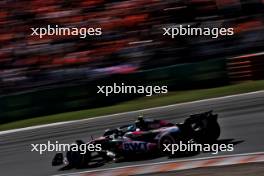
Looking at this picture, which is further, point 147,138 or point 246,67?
point 246,67

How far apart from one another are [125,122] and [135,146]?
4.10 metres

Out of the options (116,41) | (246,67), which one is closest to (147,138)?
(246,67)

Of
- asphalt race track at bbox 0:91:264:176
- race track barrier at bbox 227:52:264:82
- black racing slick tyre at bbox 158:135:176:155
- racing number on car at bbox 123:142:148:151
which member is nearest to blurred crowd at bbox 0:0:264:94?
race track barrier at bbox 227:52:264:82

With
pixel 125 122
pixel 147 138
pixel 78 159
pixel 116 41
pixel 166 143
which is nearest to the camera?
pixel 166 143

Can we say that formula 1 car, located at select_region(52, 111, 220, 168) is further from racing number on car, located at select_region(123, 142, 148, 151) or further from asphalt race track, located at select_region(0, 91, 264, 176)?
asphalt race track, located at select_region(0, 91, 264, 176)

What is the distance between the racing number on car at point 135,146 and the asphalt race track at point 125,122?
0.24 metres

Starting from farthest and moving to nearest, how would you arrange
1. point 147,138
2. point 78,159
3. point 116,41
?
point 116,41
point 78,159
point 147,138

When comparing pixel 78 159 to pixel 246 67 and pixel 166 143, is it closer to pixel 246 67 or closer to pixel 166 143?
pixel 166 143

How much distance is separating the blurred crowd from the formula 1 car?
7137 millimetres

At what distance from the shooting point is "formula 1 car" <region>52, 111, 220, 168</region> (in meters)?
7.55

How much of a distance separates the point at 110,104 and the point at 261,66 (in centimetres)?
419

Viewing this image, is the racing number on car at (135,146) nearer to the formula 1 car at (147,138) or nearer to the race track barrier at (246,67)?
the formula 1 car at (147,138)

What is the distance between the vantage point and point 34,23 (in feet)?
58.9

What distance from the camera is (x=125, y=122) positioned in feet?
39.5
